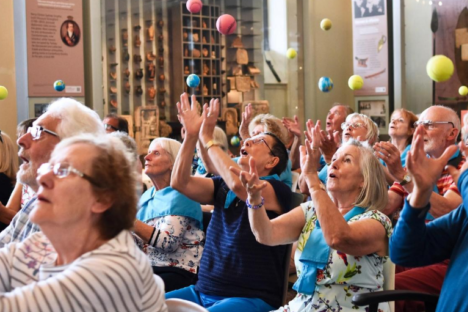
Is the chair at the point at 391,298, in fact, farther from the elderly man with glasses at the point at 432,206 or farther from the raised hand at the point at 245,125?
the raised hand at the point at 245,125

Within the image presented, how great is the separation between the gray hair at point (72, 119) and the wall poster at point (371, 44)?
7.01 meters

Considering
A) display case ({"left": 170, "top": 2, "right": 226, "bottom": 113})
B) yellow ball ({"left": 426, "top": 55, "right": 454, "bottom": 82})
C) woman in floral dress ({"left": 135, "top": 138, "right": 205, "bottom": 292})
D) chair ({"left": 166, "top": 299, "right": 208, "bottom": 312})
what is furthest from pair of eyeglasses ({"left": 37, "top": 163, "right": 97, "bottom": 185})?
display case ({"left": 170, "top": 2, "right": 226, "bottom": 113})

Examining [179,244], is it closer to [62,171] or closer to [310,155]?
[310,155]

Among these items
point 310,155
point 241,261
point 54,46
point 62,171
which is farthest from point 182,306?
point 54,46

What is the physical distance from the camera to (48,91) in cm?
762

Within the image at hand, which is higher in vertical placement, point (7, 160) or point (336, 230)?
point (7, 160)

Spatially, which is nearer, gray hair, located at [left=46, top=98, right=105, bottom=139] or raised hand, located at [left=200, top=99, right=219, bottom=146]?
gray hair, located at [left=46, top=98, right=105, bottom=139]

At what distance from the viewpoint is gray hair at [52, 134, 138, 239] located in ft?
5.33

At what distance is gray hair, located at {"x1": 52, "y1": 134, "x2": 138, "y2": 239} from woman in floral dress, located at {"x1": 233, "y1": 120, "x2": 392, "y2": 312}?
2.62 feet

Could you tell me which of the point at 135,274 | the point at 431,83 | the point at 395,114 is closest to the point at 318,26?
the point at 431,83

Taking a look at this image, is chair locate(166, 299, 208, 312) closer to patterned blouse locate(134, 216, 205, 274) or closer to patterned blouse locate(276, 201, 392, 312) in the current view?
patterned blouse locate(276, 201, 392, 312)

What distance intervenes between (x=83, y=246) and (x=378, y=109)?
8.07 m

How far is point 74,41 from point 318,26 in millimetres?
3997

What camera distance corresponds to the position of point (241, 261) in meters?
2.94
